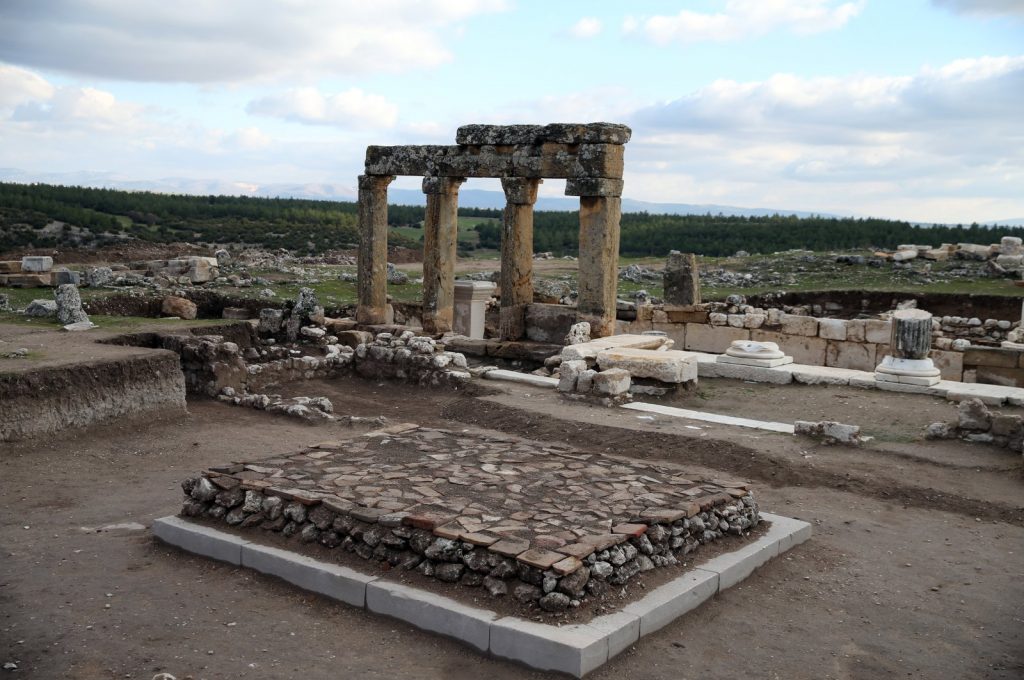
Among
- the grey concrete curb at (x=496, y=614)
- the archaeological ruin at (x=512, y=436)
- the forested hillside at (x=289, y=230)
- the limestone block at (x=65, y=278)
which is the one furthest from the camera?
the forested hillside at (x=289, y=230)

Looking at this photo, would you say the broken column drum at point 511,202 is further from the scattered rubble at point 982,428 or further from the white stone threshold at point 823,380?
the scattered rubble at point 982,428

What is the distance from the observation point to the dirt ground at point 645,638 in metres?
5.88

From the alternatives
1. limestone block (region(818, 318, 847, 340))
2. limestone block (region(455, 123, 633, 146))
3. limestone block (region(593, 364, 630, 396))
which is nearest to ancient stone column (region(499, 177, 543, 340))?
limestone block (region(455, 123, 633, 146))

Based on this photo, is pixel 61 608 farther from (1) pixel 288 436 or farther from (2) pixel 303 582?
(1) pixel 288 436

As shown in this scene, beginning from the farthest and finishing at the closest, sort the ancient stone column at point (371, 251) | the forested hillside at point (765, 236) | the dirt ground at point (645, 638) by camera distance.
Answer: the forested hillside at point (765, 236) → the ancient stone column at point (371, 251) → the dirt ground at point (645, 638)

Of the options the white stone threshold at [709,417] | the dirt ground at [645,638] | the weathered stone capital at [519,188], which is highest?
the weathered stone capital at [519,188]

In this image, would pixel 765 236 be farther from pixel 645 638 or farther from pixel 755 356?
pixel 645 638

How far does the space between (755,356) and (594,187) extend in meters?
3.68

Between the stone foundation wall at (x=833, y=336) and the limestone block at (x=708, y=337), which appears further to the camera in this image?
the limestone block at (x=708, y=337)

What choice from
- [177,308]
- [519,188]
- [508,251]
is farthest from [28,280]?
[519,188]

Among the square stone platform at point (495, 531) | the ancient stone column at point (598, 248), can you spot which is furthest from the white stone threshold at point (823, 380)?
the square stone platform at point (495, 531)

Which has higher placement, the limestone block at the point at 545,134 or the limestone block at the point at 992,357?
the limestone block at the point at 545,134

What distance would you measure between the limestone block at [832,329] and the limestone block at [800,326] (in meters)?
0.14

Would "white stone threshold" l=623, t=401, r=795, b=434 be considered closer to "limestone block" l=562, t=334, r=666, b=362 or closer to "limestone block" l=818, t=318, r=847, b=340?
"limestone block" l=562, t=334, r=666, b=362
